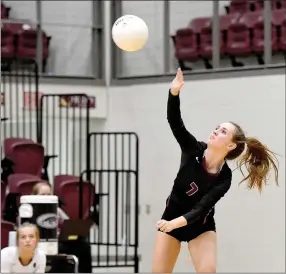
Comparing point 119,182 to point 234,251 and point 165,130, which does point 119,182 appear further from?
point 234,251

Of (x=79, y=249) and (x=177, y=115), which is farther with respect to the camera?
(x=79, y=249)

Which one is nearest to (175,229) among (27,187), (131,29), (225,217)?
(131,29)

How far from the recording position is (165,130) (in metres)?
11.6

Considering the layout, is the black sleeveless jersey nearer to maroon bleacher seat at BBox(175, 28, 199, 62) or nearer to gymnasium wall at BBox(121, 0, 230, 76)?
maroon bleacher seat at BBox(175, 28, 199, 62)

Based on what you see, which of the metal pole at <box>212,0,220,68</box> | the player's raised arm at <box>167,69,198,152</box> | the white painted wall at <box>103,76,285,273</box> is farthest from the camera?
the metal pole at <box>212,0,220,68</box>

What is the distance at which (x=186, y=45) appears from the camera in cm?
1214

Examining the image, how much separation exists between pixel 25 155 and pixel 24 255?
3445 mm

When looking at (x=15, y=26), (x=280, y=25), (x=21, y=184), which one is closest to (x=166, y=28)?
(x=280, y=25)

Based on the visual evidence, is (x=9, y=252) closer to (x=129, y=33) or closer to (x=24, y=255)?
(x=24, y=255)

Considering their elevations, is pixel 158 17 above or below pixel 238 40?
above

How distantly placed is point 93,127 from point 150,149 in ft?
4.03

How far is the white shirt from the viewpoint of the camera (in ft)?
23.6

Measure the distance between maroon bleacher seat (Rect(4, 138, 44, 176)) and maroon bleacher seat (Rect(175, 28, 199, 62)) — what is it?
8.65 feet

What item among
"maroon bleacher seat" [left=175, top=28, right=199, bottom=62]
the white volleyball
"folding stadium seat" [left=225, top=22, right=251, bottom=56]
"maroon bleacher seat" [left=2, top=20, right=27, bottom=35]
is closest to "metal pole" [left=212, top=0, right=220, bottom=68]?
"folding stadium seat" [left=225, top=22, right=251, bottom=56]
